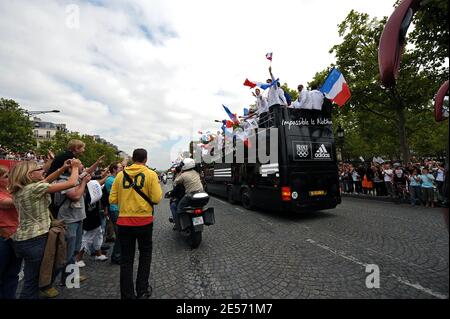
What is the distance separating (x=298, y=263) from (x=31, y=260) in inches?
145

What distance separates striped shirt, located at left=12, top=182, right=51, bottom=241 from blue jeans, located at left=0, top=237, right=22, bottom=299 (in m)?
0.19

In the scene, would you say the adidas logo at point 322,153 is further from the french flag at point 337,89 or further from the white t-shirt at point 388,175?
the white t-shirt at point 388,175

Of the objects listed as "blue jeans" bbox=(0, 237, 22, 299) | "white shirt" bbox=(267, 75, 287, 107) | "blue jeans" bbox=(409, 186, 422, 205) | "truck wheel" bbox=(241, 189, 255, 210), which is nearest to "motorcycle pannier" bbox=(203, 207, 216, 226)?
"blue jeans" bbox=(0, 237, 22, 299)

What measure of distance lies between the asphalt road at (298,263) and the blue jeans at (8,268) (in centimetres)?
65

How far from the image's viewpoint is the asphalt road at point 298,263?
3.07 metres

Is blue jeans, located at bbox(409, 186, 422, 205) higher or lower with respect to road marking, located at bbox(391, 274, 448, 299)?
higher

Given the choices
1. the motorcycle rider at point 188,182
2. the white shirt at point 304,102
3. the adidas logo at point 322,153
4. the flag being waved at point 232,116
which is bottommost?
the motorcycle rider at point 188,182

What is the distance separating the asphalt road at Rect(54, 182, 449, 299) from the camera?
10.1 ft

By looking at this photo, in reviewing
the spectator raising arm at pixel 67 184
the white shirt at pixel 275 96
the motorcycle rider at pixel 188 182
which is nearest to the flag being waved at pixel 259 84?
the white shirt at pixel 275 96

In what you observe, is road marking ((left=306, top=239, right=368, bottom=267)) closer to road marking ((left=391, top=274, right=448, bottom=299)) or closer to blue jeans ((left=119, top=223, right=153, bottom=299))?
road marking ((left=391, top=274, right=448, bottom=299))

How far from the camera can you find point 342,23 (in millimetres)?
15359

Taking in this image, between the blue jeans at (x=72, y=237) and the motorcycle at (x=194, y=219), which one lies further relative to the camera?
the motorcycle at (x=194, y=219)

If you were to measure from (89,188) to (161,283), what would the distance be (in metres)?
1.99
